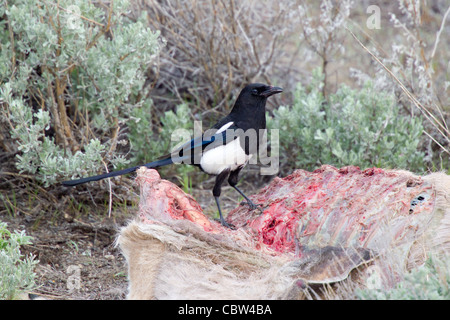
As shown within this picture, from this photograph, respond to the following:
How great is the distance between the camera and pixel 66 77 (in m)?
4.48

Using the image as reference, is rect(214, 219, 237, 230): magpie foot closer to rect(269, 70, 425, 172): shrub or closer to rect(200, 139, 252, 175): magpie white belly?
rect(200, 139, 252, 175): magpie white belly

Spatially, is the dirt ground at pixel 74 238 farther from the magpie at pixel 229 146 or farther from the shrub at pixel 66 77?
the magpie at pixel 229 146

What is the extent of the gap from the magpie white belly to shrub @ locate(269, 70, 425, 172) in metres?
0.86

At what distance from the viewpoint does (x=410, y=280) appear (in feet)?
8.20

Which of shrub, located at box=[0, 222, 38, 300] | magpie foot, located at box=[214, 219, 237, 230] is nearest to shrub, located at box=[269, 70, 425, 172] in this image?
magpie foot, located at box=[214, 219, 237, 230]

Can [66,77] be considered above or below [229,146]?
above

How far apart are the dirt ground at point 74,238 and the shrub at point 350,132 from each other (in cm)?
75

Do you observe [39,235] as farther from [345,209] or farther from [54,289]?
[345,209]

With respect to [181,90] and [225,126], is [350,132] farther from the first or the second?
[181,90]

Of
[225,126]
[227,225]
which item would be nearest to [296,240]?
[227,225]

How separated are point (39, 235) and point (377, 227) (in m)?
2.47

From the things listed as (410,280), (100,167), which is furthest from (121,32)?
(410,280)

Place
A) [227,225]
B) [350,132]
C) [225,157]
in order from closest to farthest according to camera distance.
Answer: [227,225]
[225,157]
[350,132]

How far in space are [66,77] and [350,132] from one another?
2.33m
